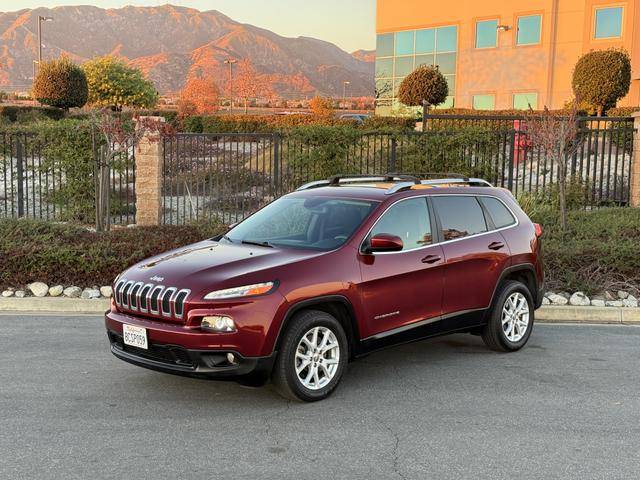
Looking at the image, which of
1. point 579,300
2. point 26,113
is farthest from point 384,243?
point 26,113

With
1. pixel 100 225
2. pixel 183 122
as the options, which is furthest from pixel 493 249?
pixel 183 122

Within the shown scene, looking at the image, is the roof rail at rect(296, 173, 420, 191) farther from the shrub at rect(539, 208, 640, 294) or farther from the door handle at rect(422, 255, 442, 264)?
the shrub at rect(539, 208, 640, 294)

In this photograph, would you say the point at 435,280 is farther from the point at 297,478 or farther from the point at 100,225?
the point at 100,225

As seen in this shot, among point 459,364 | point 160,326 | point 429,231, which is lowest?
point 459,364

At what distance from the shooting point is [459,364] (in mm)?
7012

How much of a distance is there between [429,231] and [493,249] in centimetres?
82

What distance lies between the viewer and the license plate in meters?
5.62

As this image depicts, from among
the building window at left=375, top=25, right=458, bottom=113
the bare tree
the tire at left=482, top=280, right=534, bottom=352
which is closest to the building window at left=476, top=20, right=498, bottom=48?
the building window at left=375, top=25, right=458, bottom=113

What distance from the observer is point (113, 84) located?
2109 inches

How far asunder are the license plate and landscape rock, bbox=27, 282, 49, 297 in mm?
4421

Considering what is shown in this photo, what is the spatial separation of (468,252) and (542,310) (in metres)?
2.80

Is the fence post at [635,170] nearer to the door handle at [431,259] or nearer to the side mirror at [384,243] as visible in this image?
the door handle at [431,259]

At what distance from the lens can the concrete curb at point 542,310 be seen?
9148 millimetres

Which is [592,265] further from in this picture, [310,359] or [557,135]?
[310,359]
